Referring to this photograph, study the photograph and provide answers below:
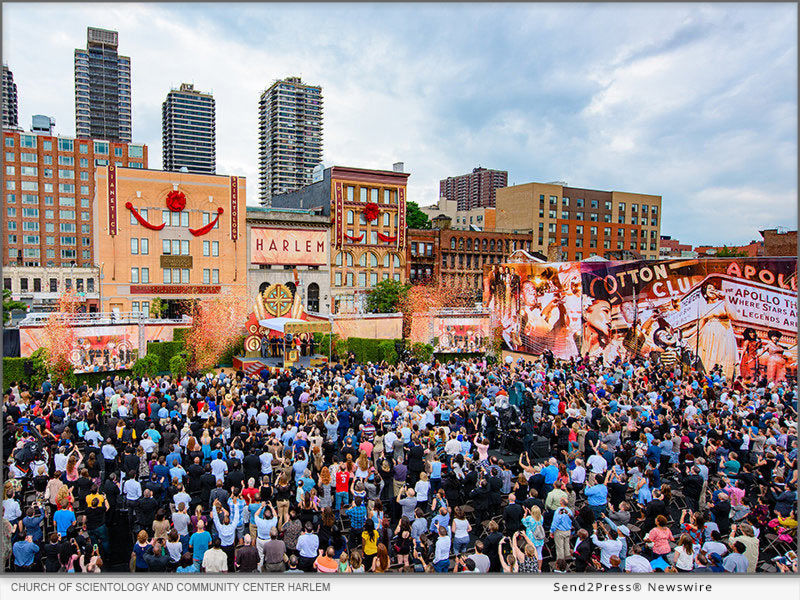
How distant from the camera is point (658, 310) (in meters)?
28.9

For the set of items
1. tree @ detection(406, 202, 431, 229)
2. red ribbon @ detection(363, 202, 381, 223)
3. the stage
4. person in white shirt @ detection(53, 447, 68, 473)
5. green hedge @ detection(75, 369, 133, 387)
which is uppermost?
tree @ detection(406, 202, 431, 229)

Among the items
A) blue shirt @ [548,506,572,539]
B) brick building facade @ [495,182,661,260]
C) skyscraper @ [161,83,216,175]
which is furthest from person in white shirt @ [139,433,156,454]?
skyscraper @ [161,83,216,175]

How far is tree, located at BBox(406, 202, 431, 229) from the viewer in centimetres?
8450

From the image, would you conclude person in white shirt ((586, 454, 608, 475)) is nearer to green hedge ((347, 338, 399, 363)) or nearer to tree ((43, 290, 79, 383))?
green hedge ((347, 338, 399, 363))

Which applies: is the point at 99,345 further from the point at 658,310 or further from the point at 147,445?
the point at 658,310

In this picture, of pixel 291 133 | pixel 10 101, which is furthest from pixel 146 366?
pixel 10 101

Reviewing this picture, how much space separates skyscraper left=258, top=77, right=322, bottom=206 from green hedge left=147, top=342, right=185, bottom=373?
13916 centimetres

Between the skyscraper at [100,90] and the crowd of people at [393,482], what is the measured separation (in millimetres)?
155657

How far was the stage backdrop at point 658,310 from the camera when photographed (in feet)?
79.0

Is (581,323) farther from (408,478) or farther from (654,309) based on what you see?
(408,478)

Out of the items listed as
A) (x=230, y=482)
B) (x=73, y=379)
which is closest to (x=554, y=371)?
(x=230, y=482)

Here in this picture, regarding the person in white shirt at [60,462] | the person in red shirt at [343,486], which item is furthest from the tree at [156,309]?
the person in red shirt at [343,486]

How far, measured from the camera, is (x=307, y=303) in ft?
184

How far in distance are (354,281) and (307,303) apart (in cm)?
567
